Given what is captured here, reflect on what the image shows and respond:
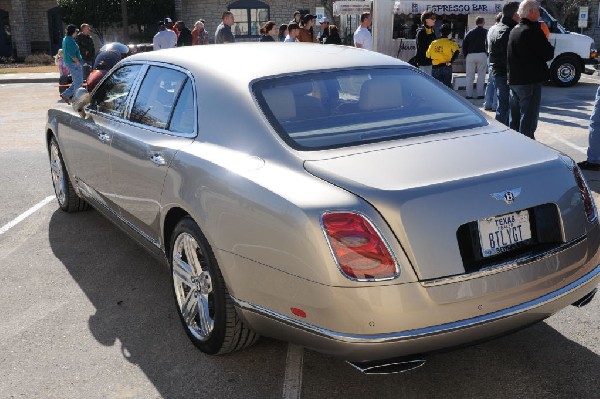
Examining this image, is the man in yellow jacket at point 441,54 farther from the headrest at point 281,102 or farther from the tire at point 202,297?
the tire at point 202,297

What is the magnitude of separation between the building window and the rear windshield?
32.2 metres

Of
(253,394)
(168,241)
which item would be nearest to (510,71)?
(168,241)

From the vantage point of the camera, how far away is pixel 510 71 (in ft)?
25.7

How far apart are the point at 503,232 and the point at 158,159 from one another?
1.97 meters

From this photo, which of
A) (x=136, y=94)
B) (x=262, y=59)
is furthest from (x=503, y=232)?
(x=136, y=94)

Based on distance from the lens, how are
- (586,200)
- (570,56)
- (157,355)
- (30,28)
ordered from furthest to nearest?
(30,28), (570,56), (157,355), (586,200)

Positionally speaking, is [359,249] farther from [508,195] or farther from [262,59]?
[262,59]

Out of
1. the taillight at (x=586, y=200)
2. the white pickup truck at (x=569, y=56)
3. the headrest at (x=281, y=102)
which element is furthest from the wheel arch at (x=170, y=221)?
the white pickup truck at (x=569, y=56)

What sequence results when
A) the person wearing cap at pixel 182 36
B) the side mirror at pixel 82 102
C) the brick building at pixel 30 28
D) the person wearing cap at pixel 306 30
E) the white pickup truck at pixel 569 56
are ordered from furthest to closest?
1. the brick building at pixel 30 28
2. the white pickup truck at pixel 569 56
3. the person wearing cap at pixel 182 36
4. the person wearing cap at pixel 306 30
5. the side mirror at pixel 82 102

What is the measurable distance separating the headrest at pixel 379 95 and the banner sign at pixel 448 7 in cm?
1532

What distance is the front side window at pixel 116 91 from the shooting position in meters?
4.69

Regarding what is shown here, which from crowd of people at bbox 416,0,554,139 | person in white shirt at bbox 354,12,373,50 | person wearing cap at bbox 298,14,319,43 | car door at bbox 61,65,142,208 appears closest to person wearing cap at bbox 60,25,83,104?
person wearing cap at bbox 298,14,319,43

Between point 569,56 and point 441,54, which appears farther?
point 569,56

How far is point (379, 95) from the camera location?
386 cm
